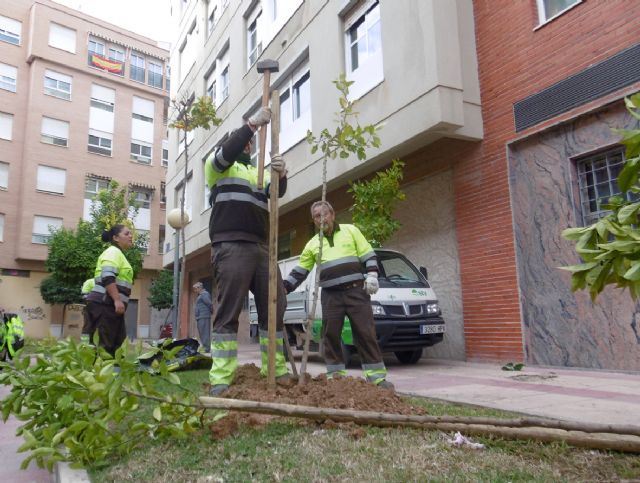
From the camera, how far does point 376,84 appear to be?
10.2m

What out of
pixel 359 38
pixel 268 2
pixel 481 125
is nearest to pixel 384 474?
pixel 481 125

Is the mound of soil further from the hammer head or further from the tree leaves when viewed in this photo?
the hammer head

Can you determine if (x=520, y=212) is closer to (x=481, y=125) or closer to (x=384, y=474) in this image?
(x=481, y=125)

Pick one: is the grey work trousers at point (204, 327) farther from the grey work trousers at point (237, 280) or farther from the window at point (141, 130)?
the window at point (141, 130)

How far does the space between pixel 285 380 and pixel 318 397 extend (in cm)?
70

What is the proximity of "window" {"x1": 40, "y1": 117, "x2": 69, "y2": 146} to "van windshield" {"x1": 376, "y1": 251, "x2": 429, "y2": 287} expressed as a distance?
2928cm

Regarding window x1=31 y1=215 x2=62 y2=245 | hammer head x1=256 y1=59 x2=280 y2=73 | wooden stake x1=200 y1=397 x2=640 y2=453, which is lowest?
wooden stake x1=200 y1=397 x2=640 y2=453

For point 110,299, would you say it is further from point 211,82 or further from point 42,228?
point 42,228

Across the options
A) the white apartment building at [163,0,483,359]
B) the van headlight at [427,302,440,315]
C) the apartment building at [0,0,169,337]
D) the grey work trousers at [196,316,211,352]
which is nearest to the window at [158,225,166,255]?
the apartment building at [0,0,169,337]

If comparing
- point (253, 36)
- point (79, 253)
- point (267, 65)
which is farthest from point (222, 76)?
point (267, 65)

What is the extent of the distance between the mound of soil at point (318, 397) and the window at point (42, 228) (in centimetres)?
2987

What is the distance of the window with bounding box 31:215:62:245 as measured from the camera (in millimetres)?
30188

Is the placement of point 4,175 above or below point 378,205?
above

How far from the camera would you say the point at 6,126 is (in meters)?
30.8
